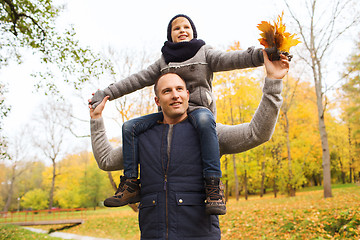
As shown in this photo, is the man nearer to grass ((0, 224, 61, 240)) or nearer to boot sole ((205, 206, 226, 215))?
boot sole ((205, 206, 226, 215))

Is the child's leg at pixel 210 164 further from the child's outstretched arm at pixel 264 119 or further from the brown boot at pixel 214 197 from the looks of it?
the child's outstretched arm at pixel 264 119

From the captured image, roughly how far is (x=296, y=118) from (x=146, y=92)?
17.2m

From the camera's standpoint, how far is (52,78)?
1003 centimetres

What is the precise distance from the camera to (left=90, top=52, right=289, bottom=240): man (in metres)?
1.78

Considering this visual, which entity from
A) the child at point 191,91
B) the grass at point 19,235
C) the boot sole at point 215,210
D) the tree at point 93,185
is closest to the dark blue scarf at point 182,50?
the child at point 191,91

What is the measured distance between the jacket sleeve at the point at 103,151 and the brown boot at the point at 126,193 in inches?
11.8

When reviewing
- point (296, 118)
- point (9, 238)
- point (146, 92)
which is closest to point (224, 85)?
point (146, 92)

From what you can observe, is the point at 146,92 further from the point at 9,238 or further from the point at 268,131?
the point at 268,131

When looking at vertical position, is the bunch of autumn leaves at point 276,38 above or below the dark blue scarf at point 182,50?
below

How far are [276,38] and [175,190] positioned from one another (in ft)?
3.94

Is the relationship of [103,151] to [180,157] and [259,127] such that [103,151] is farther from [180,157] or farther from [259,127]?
[259,127]

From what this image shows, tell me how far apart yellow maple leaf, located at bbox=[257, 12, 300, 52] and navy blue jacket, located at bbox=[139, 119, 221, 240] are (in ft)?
2.64

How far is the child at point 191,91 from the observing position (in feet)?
5.98

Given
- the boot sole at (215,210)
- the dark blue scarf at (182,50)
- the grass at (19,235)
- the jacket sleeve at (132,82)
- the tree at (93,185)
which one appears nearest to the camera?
the boot sole at (215,210)
